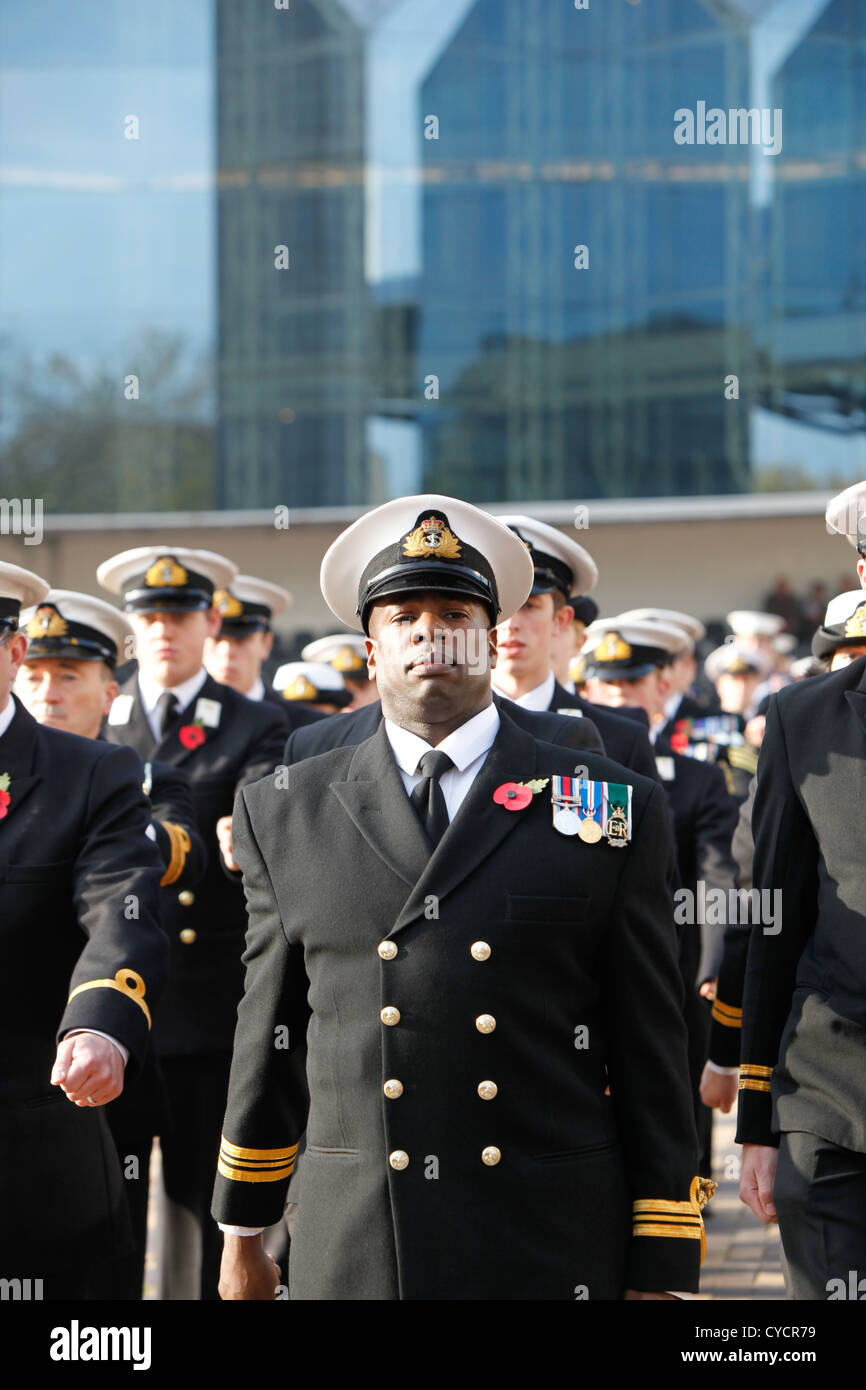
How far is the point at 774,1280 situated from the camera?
6.34 m

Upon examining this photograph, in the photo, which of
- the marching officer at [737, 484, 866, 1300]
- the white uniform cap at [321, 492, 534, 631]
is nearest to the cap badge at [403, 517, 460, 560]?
the white uniform cap at [321, 492, 534, 631]

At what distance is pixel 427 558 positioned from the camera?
10.5 ft

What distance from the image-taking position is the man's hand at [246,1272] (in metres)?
3.22

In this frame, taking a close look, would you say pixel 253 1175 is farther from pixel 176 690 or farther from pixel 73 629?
pixel 176 690

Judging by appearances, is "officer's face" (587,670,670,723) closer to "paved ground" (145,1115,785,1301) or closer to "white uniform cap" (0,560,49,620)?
"paved ground" (145,1115,785,1301)

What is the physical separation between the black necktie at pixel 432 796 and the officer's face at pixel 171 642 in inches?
127

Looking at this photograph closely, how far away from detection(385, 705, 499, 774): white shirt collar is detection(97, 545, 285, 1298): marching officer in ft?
7.82

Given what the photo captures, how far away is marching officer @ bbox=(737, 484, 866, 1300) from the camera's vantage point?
338 cm

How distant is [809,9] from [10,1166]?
83.4ft

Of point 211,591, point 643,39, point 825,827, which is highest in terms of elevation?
point 643,39

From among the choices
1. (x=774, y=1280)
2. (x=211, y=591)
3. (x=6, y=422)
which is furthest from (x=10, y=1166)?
(x=6, y=422)

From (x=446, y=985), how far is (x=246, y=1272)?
732 mm

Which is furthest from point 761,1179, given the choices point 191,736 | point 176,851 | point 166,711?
point 166,711
